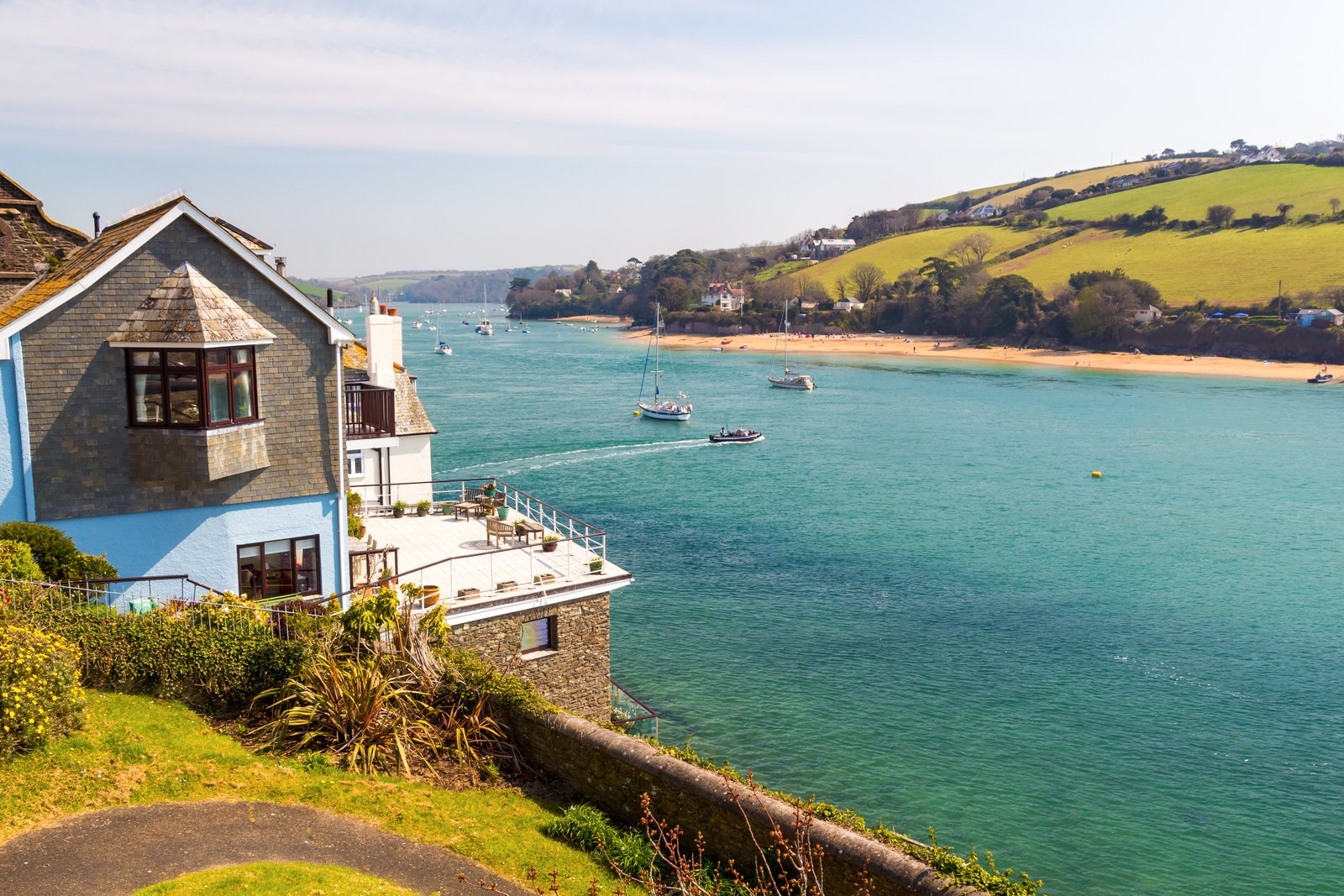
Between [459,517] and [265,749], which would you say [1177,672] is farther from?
[265,749]

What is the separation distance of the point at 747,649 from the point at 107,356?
21933mm

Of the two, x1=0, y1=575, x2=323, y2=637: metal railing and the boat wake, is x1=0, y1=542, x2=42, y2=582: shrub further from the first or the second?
the boat wake

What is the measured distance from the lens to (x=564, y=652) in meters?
22.6

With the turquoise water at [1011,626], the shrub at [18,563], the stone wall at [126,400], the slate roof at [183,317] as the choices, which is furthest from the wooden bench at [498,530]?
the shrub at [18,563]

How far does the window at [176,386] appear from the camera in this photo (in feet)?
59.5

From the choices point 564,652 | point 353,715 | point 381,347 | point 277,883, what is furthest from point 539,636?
point 277,883

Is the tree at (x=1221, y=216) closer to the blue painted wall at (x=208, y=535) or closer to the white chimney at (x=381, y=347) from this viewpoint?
the white chimney at (x=381, y=347)

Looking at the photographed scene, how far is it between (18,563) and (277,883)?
8.44 meters

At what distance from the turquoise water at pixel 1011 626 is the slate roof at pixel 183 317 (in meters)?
15.7

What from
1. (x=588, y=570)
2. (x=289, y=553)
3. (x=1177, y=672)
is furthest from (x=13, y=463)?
(x=1177, y=672)

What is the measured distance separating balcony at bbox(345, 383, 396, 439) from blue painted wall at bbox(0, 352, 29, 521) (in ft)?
25.7

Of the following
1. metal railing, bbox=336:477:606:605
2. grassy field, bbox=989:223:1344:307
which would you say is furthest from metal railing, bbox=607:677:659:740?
grassy field, bbox=989:223:1344:307

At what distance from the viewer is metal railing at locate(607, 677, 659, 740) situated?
984 inches

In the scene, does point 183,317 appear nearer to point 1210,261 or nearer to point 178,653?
point 178,653
